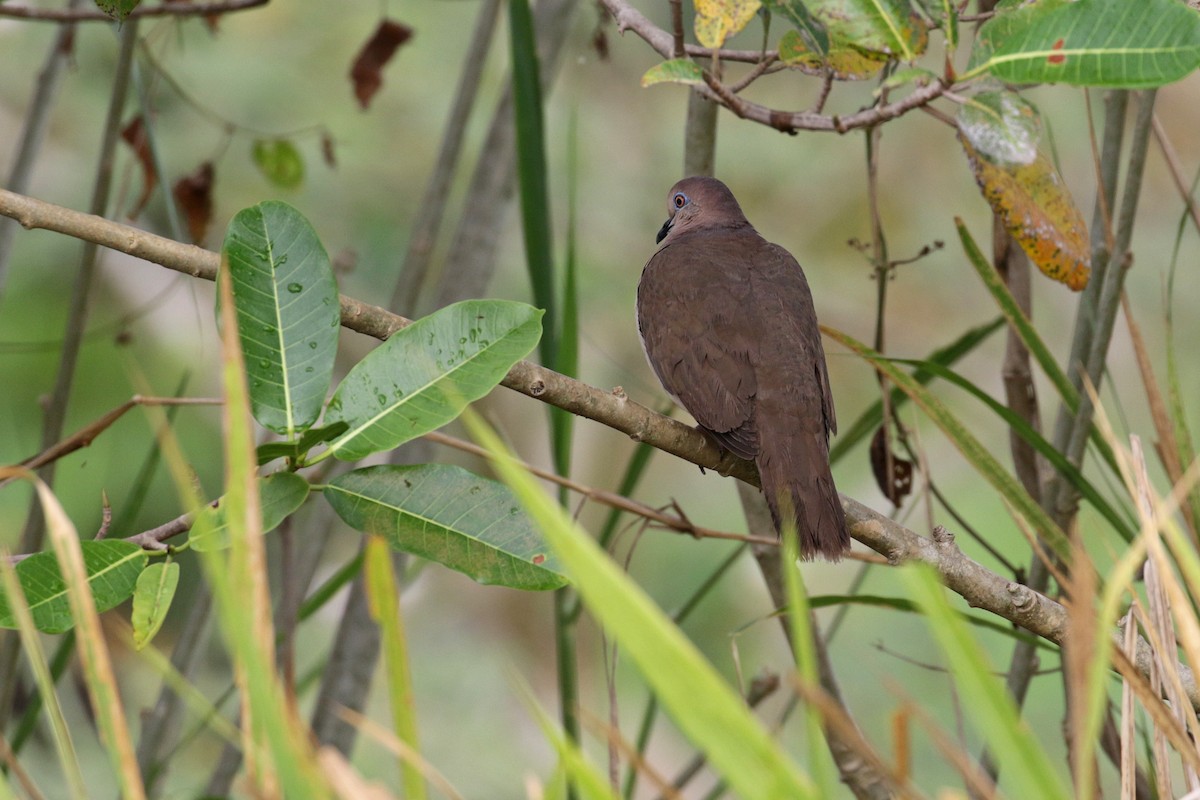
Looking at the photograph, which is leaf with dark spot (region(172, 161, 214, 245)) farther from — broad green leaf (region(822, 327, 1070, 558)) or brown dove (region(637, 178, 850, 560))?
broad green leaf (region(822, 327, 1070, 558))

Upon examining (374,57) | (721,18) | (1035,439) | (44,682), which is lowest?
(44,682)

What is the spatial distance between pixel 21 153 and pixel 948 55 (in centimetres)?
208

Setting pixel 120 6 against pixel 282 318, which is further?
pixel 120 6

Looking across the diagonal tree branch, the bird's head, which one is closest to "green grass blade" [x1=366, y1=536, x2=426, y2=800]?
the diagonal tree branch

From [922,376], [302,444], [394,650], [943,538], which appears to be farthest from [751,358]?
[394,650]

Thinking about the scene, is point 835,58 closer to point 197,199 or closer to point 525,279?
point 197,199

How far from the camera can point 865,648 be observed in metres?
5.80

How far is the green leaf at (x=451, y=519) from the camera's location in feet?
4.15

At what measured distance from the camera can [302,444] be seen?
1.25 m

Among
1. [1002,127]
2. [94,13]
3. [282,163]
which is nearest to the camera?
[1002,127]

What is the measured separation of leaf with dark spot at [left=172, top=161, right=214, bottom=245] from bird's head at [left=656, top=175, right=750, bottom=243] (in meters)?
1.10

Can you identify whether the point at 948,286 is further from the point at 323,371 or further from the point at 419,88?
the point at 323,371

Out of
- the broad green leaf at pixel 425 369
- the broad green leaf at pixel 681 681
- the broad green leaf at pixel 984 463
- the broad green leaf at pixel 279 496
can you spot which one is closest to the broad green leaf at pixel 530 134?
the broad green leaf at pixel 984 463

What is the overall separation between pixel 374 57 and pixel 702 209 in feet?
2.98
